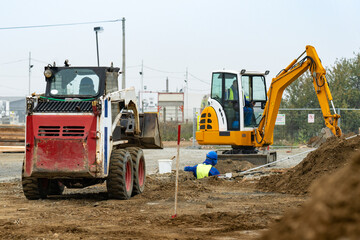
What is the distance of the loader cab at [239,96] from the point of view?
21.4 m

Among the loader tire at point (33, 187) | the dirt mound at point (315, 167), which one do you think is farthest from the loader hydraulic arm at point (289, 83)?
the loader tire at point (33, 187)

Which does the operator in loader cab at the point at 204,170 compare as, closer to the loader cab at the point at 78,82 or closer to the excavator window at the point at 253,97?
the excavator window at the point at 253,97

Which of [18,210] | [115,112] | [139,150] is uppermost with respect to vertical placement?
[115,112]

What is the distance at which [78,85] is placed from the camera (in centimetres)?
1325

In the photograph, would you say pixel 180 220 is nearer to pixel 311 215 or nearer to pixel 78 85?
pixel 78 85

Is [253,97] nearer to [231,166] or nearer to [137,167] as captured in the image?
[231,166]

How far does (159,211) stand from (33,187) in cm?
347

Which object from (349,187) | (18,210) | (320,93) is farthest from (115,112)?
(349,187)

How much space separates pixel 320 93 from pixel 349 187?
1592cm

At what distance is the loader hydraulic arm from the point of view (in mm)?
17656

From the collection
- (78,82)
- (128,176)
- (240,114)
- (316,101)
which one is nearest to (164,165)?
(240,114)

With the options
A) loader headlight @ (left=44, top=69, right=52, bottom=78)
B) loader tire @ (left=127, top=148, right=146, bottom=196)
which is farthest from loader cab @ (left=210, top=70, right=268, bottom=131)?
loader headlight @ (left=44, top=69, right=52, bottom=78)

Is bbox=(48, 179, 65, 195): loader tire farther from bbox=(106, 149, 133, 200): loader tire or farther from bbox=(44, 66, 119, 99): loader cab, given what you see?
bbox=(44, 66, 119, 99): loader cab

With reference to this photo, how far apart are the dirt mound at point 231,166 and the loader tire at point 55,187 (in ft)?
25.0
